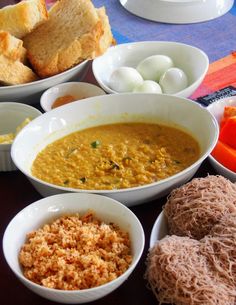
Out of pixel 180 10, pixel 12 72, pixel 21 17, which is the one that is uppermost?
pixel 21 17

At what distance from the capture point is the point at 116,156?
138cm

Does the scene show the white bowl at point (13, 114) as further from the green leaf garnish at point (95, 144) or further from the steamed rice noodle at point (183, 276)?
the steamed rice noodle at point (183, 276)

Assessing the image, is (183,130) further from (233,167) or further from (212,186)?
(212,186)

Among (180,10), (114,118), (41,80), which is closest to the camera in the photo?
(114,118)

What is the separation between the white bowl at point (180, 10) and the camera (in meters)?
2.25

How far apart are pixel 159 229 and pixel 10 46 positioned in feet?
2.60

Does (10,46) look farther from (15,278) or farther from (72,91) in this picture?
(15,278)

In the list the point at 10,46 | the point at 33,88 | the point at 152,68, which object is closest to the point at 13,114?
the point at 33,88

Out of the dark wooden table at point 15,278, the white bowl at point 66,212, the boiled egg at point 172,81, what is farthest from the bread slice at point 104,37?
the white bowl at point 66,212

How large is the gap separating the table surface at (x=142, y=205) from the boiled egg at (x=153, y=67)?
0.19m

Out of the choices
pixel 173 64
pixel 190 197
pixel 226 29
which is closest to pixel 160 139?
pixel 190 197

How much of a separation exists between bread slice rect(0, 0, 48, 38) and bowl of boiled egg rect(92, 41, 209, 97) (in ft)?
0.79

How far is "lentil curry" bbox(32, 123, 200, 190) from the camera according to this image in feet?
4.30

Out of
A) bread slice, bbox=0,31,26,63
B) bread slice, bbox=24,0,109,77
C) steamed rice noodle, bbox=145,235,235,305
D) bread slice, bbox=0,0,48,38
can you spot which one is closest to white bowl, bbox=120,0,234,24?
bread slice, bbox=24,0,109,77
